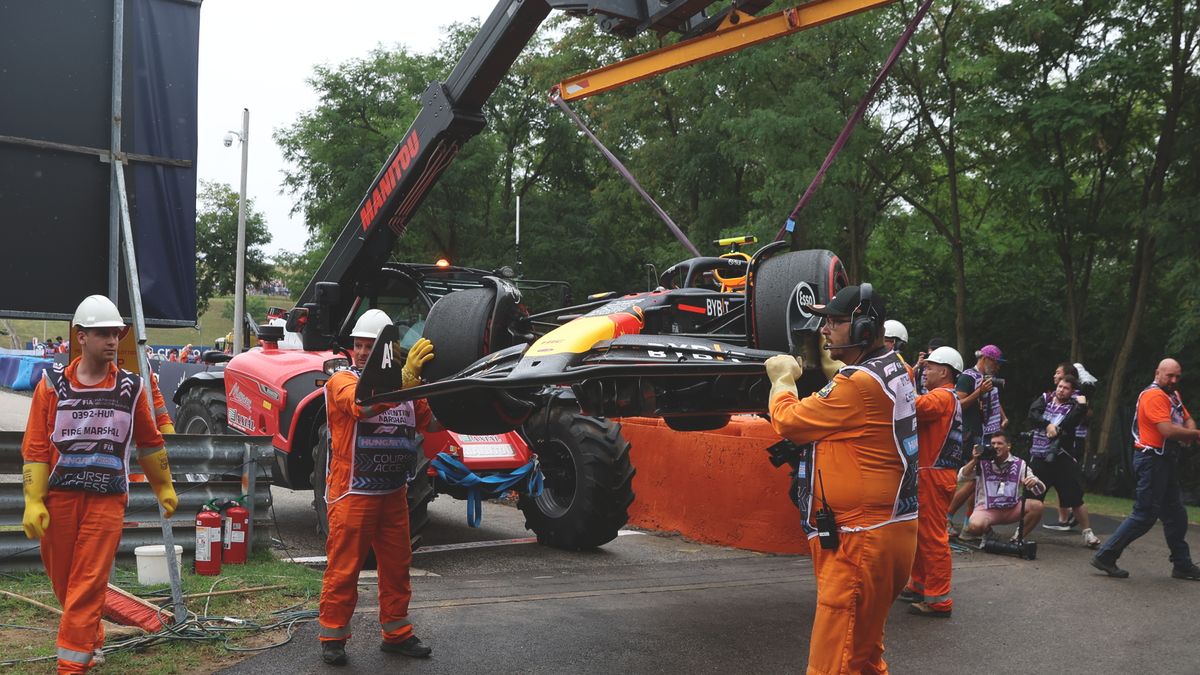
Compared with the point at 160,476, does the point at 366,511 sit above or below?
below

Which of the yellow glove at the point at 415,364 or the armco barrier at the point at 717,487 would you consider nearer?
the yellow glove at the point at 415,364

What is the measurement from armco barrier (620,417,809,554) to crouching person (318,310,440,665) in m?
4.53

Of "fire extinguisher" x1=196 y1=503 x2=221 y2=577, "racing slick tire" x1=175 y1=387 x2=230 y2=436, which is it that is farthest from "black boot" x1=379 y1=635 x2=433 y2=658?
"racing slick tire" x1=175 y1=387 x2=230 y2=436

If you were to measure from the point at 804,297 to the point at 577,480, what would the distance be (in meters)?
3.57

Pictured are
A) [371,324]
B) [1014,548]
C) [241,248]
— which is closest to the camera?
[371,324]

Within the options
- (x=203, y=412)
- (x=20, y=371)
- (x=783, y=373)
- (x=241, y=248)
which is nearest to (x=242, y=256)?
(x=241, y=248)

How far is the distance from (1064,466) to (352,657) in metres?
8.31

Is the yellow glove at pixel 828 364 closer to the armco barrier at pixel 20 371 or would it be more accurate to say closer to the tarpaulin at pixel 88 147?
the tarpaulin at pixel 88 147

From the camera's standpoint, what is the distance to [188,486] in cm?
794

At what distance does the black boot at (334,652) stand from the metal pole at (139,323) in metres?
1.01

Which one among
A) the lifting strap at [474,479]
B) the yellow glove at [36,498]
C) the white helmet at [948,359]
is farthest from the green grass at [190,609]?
the white helmet at [948,359]

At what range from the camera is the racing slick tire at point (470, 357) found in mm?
6539

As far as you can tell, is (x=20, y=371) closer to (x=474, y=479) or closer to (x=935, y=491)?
(x=474, y=479)

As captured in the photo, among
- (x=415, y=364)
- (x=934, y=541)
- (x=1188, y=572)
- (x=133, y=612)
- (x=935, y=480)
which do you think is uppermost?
(x=415, y=364)
